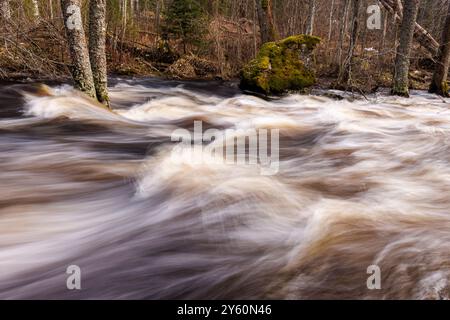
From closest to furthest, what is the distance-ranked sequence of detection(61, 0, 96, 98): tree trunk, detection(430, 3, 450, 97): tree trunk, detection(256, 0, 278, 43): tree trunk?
detection(61, 0, 96, 98): tree trunk
detection(430, 3, 450, 97): tree trunk
detection(256, 0, 278, 43): tree trunk

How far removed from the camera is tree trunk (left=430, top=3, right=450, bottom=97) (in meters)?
10.5

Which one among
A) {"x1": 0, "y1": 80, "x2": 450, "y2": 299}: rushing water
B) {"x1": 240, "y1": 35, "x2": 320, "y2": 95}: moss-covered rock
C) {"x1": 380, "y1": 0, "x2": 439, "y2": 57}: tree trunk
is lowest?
{"x1": 0, "y1": 80, "x2": 450, "y2": 299}: rushing water

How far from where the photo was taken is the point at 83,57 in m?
6.11

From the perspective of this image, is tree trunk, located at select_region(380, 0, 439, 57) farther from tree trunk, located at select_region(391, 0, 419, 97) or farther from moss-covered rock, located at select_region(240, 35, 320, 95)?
tree trunk, located at select_region(391, 0, 419, 97)

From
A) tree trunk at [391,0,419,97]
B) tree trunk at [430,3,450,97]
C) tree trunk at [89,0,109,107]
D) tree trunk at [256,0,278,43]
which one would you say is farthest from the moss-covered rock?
tree trunk at [89,0,109,107]

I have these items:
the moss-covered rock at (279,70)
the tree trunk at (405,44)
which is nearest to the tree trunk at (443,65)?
the tree trunk at (405,44)

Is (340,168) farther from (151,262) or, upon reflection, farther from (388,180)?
(151,262)

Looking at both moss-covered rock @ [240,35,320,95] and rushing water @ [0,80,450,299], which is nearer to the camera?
rushing water @ [0,80,450,299]

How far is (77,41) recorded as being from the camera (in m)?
6.05

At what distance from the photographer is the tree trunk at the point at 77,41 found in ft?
19.3

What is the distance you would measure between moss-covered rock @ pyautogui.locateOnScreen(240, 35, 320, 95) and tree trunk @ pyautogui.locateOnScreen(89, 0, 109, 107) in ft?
16.5

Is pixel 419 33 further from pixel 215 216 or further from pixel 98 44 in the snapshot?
pixel 215 216

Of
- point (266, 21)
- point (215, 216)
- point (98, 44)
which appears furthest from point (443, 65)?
point (215, 216)

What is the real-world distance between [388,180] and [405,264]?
1.79m
